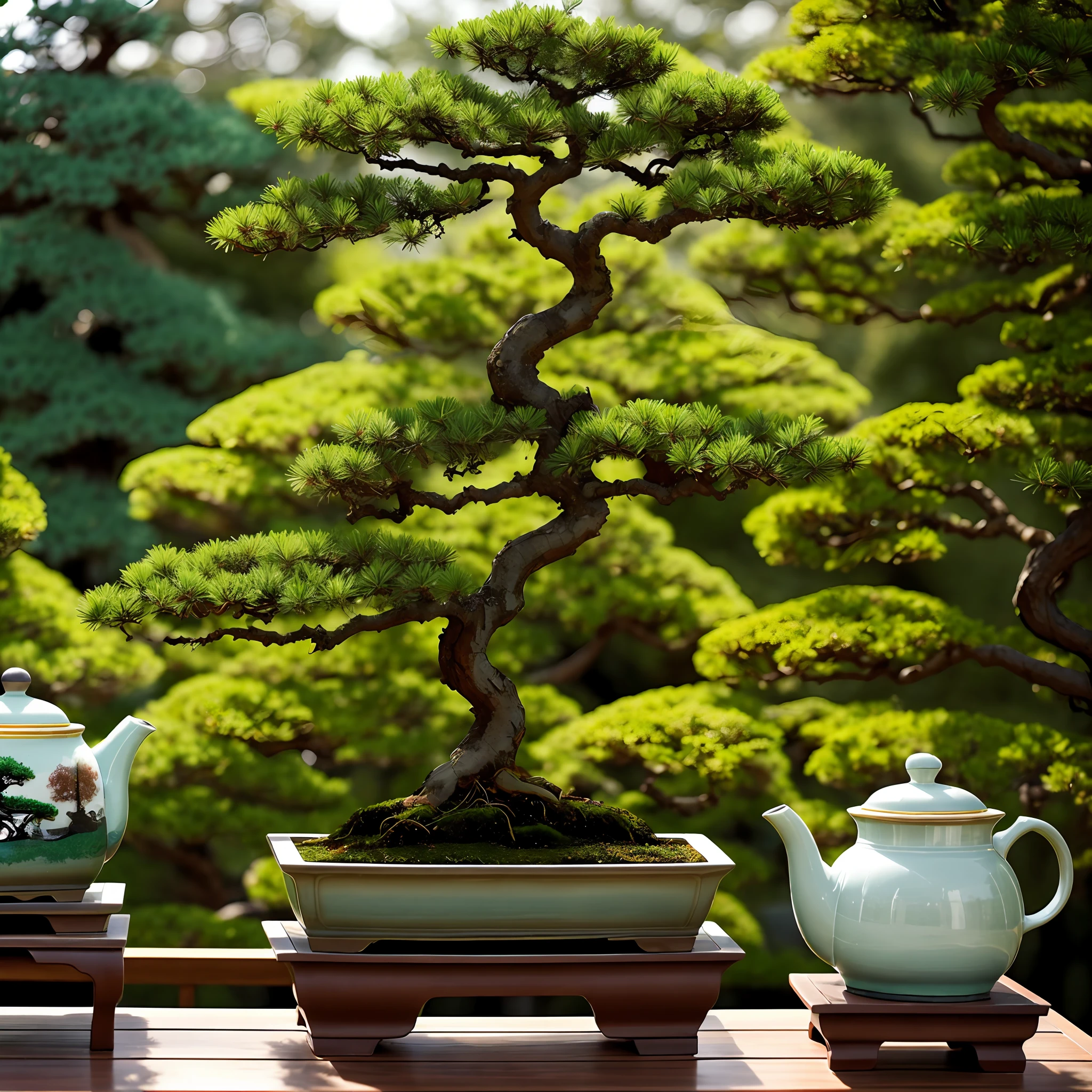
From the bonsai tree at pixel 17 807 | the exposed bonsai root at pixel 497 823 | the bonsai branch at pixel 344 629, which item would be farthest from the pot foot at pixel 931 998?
the bonsai tree at pixel 17 807

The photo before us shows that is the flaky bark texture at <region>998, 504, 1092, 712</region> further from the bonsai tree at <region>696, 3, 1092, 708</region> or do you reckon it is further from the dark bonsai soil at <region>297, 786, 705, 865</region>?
the dark bonsai soil at <region>297, 786, 705, 865</region>

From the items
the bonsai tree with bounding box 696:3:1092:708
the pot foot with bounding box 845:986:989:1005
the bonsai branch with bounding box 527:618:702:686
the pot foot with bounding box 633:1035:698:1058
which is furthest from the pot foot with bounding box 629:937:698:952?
the bonsai branch with bounding box 527:618:702:686

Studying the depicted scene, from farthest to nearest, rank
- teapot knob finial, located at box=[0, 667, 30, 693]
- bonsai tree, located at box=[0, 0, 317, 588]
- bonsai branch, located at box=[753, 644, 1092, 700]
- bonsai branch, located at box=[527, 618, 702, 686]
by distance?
bonsai tree, located at box=[0, 0, 317, 588], bonsai branch, located at box=[527, 618, 702, 686], bonsai branch, located at box=[753, 644, 1092, 700], teapot knob finial, located at box=[0, 667, 30, 693]

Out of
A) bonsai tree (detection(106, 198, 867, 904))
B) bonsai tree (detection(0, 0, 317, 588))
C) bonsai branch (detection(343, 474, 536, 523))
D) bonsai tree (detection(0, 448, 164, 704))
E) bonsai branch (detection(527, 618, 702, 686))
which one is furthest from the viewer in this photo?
bonsai tree (detection(0, 0, 317, 588))

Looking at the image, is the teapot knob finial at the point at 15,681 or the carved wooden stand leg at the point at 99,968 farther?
the teapot knob finial at the point at 15,681

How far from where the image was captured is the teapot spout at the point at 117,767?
1650 millimetres

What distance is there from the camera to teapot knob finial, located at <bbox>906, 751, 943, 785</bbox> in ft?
5.17

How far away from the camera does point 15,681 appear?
1.65m

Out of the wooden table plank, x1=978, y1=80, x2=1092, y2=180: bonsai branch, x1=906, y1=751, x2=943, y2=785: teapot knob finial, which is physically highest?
x1=978, y1=80, x2=1092, y2=180: bonsai branch

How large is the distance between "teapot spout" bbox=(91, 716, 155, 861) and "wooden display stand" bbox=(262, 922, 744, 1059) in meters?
0.26

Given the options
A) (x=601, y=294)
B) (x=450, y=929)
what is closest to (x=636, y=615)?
(x=601, y=294)

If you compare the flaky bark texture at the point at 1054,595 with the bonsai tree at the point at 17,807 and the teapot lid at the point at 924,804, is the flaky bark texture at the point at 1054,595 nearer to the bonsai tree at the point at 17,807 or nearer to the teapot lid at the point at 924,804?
the teapot lid at the point at 924,804

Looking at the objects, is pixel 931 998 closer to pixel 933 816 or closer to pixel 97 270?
pixel 933 816

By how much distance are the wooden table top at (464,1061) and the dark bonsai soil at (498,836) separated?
23 cm
